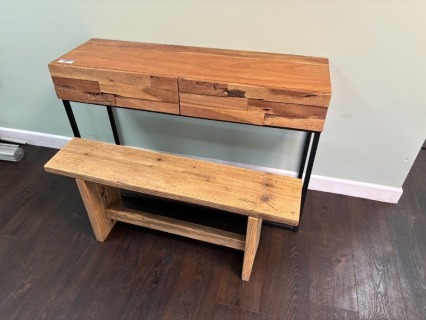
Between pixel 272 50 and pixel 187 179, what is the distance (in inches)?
30.4

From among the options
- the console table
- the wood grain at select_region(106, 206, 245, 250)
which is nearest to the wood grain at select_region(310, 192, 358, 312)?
the wood grain at select_region(106, 206, 245, 250)

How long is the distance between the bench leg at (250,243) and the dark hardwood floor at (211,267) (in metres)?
0.08

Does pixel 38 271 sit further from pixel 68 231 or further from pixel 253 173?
pixel 253 173

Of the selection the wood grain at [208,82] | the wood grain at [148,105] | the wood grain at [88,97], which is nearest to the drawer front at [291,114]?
the wood grain at [208,82]

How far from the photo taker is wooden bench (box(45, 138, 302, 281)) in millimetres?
1232

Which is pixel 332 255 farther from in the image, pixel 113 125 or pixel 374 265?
pixel 113 125

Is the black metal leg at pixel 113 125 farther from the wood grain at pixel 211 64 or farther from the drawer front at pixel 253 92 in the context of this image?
the drawer front at pixel 253 92

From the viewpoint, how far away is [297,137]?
69.2 inches

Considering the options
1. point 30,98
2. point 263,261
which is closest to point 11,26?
point 30,98

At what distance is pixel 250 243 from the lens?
1.35m

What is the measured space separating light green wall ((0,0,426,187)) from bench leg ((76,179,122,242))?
0.53 m

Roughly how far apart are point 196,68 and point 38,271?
126 centimetres

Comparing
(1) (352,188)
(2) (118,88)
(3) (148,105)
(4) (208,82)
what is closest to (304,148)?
(1) (352,188)

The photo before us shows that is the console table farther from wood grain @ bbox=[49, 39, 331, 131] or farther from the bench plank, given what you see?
the bench plank
